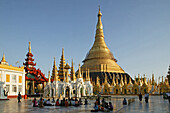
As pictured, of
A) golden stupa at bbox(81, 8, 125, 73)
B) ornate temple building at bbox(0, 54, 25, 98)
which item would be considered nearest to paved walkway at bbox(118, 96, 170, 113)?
ornate temple building at bbox(0, 54, 25, 98)

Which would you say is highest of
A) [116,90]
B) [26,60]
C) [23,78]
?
[26,60]

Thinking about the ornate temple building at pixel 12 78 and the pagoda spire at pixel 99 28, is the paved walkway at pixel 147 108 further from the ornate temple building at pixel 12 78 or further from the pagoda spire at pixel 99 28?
the pagoda spire at pixel 99 28

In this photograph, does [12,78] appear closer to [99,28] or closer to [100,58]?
[100,58]

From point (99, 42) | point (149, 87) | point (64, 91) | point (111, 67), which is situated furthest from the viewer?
point (99, 42)

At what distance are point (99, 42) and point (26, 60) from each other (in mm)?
37599

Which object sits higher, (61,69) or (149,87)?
(61,69)

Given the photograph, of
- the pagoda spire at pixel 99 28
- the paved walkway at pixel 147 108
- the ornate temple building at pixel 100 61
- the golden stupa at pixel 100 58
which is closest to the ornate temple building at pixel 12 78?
the paved walkway at pixel 147 108

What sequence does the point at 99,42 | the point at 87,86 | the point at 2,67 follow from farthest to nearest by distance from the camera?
1. the point at 99,42
2. the point at 87,86
3. the point at 2,67

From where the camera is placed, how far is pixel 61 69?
198 ft

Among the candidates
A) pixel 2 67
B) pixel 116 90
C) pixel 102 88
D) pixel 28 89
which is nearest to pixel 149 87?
pixel 116 90

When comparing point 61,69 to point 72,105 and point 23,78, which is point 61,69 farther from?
point 72,105

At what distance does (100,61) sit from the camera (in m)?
81.7

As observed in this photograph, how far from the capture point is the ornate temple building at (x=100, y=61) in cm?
7743

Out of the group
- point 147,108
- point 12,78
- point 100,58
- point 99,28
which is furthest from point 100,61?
point 147,108
